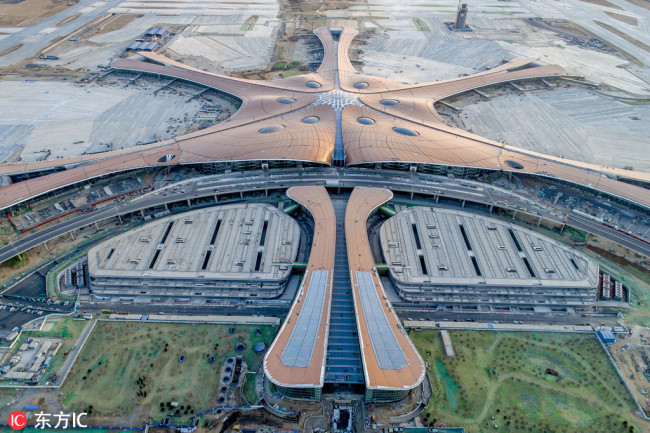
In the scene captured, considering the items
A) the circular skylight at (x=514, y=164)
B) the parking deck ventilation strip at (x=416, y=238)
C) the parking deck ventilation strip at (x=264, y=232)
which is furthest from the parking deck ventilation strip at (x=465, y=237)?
the parking deck ventilation strip at (x=264, y=232)

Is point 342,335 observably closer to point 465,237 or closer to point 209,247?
point 209,247

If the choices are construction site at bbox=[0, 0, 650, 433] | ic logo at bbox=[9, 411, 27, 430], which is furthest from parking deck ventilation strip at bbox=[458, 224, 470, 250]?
ic logo at bbox=[9, 411, 27, 430]

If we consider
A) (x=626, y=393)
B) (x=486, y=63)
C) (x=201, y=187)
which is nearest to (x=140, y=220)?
(x=201, y=187)

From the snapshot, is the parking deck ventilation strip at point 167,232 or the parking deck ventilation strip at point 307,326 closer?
the parking deck ventilation strip at point 307,326

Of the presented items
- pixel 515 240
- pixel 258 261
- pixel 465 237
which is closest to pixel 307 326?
pixel 258 261

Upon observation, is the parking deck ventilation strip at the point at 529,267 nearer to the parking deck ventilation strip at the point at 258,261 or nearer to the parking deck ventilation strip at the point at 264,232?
the parking deck ventilation strip at the point at 258,261
